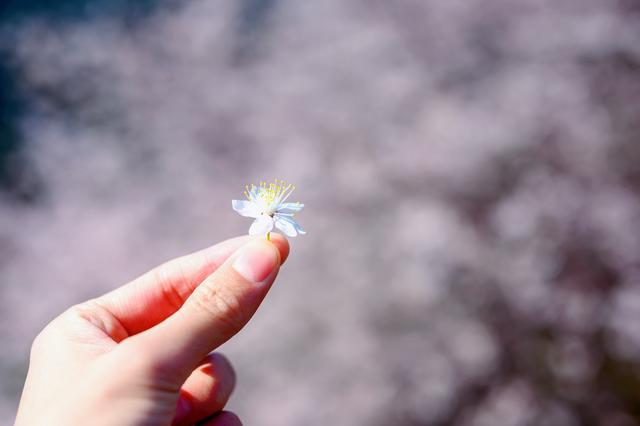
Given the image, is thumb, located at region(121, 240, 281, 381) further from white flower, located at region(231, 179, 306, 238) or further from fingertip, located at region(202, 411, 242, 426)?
fingertip, located at region(202, 411, 242, 426)

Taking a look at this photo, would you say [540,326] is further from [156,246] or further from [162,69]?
[162,69]

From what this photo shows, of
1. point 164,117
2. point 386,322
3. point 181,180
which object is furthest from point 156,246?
point 386,322

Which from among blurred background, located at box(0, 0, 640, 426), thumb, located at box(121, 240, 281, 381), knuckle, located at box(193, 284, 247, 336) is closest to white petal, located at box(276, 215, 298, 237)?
thumb, located at box(121, 240, 281, 381)

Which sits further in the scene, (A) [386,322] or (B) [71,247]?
(B) [71,247]

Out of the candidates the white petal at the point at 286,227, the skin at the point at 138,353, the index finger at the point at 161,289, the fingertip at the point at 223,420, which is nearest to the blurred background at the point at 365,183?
the fingertip at the point at 223,420

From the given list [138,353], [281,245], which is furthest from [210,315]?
[281,245]

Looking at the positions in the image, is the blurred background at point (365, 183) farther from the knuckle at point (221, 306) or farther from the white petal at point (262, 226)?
the knuckle at point (221, 306)
